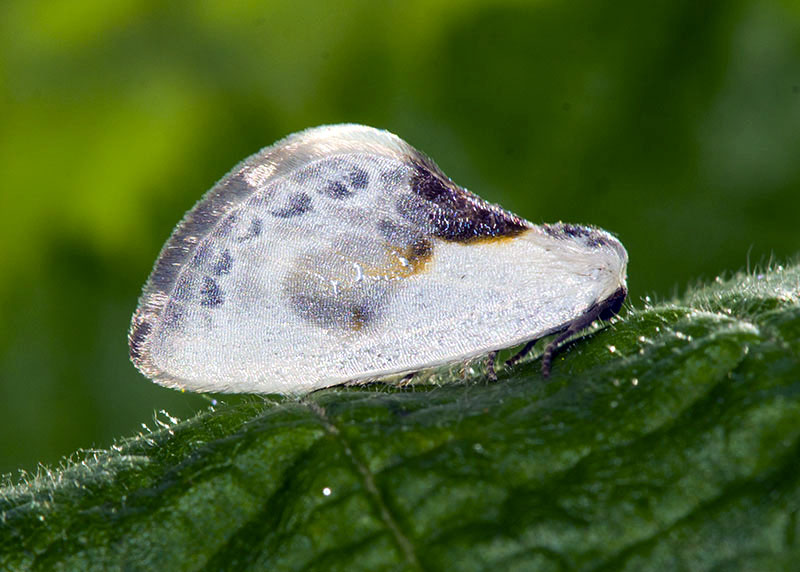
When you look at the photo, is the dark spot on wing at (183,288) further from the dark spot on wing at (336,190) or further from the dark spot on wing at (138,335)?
the dark spot on wing at (336,190)

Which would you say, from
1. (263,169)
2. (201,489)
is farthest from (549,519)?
(263,169)

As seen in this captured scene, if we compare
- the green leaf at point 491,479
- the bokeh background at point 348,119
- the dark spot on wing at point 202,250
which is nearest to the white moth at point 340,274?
the dark spot on wing at point 202,250

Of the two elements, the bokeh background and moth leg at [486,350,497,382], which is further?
the bokeh background

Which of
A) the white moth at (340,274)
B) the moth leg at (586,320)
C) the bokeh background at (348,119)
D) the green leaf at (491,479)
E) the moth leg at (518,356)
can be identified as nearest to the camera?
the green leaf at (491,479)

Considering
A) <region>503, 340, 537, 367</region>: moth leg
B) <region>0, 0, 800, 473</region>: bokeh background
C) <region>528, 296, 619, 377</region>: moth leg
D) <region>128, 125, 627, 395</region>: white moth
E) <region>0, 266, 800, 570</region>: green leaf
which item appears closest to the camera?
<region>0, 266, 800, 570</region>: green leaf

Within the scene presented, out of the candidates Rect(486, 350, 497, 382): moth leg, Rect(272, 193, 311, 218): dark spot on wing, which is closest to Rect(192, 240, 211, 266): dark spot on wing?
Rect(272, 193, 311, 218): dark spot on wing

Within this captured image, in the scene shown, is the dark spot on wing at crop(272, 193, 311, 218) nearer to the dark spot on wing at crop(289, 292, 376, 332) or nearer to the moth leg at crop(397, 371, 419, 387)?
the dark spot on wing at crop(289, 292, 376, 332)

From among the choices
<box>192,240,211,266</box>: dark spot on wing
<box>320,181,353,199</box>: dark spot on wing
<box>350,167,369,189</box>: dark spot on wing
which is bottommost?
<box>192,240,211,266</box>: dark spot on wing

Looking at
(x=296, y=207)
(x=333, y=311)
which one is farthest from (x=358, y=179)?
(x=333, y=311)
